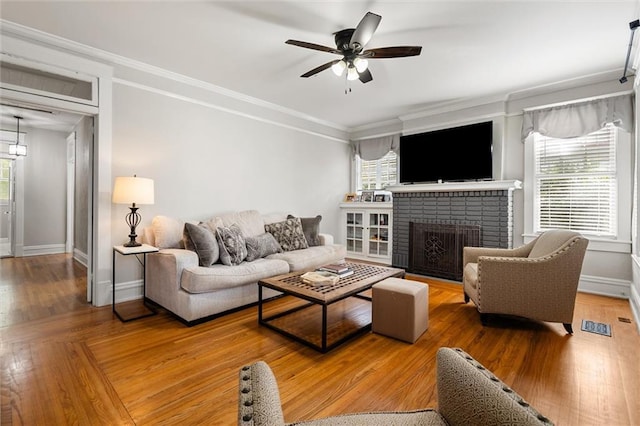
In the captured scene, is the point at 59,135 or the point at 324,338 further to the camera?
the point at 59,135

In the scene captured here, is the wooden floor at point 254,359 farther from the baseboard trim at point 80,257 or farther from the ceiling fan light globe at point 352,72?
the ceiling fan light globe at point 352,72

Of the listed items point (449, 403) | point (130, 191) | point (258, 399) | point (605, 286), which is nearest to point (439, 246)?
point (605, 286)

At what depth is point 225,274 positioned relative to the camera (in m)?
2.89

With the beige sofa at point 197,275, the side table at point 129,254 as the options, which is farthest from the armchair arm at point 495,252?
the side table at point 129,254

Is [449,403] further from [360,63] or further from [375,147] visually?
[375,147]

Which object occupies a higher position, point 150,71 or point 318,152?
point 150,71

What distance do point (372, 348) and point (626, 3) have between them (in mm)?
3257

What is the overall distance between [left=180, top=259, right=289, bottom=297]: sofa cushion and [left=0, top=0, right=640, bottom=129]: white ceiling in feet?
7.13

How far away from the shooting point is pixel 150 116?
11.4 feet

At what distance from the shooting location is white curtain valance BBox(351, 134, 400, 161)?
18.3 ft

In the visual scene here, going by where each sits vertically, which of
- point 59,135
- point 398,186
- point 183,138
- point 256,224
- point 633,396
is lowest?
point 633,396

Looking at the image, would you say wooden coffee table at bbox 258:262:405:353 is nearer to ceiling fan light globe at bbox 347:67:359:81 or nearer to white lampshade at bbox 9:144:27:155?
ceiling fan light globe at bbox 347:67:359:81

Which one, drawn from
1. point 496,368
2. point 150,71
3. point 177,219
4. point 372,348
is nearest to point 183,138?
point 150,71

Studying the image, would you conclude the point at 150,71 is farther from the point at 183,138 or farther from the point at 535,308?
the point at 535,308
